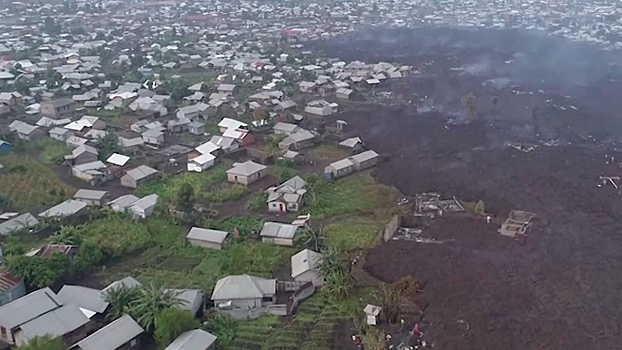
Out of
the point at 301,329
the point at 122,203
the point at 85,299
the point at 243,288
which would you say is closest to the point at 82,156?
the point at 122,203

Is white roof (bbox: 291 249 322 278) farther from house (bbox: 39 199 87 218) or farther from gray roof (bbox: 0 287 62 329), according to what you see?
house (bbox: 39 199 87 218)

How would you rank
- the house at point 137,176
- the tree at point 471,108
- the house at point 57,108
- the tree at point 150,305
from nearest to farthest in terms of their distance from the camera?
the tree at point 150,305, the house at point 137,176, the tree at point 471,108, the house at point 57,108

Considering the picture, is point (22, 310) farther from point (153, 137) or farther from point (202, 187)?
point (153, 137)

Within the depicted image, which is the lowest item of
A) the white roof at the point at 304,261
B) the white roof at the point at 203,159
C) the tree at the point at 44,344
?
the white roof at the point at 203,159

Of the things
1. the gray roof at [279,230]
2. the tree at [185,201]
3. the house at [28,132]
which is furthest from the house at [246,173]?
the house at [28,132]

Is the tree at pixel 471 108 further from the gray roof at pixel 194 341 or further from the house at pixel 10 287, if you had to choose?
the house at pixel 10 287

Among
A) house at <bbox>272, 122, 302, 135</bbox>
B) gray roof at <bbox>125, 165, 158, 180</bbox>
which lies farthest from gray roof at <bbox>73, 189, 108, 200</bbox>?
house at <bbox>272, 122, 302, 135</bbox>
